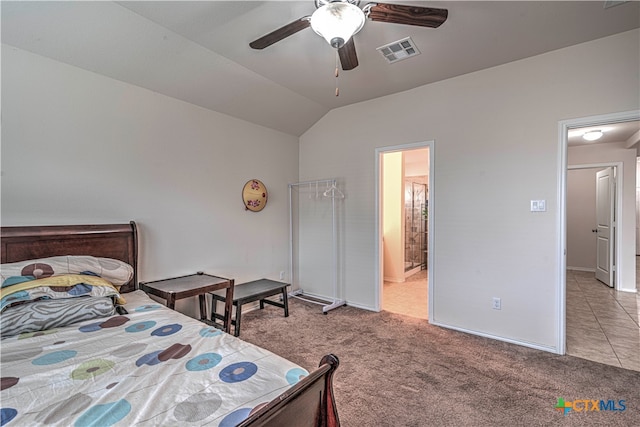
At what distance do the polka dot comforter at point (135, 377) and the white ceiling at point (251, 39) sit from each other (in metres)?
2.09

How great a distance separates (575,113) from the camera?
2699 millimetres

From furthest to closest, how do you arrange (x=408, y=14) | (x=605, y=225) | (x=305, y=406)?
(x=605, y=225), (x=408, y=14), (x=305, y=406)

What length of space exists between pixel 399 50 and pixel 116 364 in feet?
10.0

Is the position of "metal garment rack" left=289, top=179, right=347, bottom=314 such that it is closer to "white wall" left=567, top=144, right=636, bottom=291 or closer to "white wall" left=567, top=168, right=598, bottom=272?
"white wall" left=567, top=144, right=636, bottom=291

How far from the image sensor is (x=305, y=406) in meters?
1.11

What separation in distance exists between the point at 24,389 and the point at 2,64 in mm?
2285

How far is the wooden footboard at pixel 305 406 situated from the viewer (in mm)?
931

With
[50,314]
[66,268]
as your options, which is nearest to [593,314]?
[50,314]

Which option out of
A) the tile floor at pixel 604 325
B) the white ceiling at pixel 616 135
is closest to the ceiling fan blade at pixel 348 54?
the tile floor at pixel 604 325

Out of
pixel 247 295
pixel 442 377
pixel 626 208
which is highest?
pixel 626 208

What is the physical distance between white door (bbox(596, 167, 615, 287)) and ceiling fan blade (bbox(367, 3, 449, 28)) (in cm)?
538

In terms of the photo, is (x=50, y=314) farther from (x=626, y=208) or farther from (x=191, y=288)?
(x=626, y=208)

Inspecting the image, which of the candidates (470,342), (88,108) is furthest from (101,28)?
(470,342)

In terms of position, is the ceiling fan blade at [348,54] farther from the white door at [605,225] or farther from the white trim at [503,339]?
the white door at [605,225]
